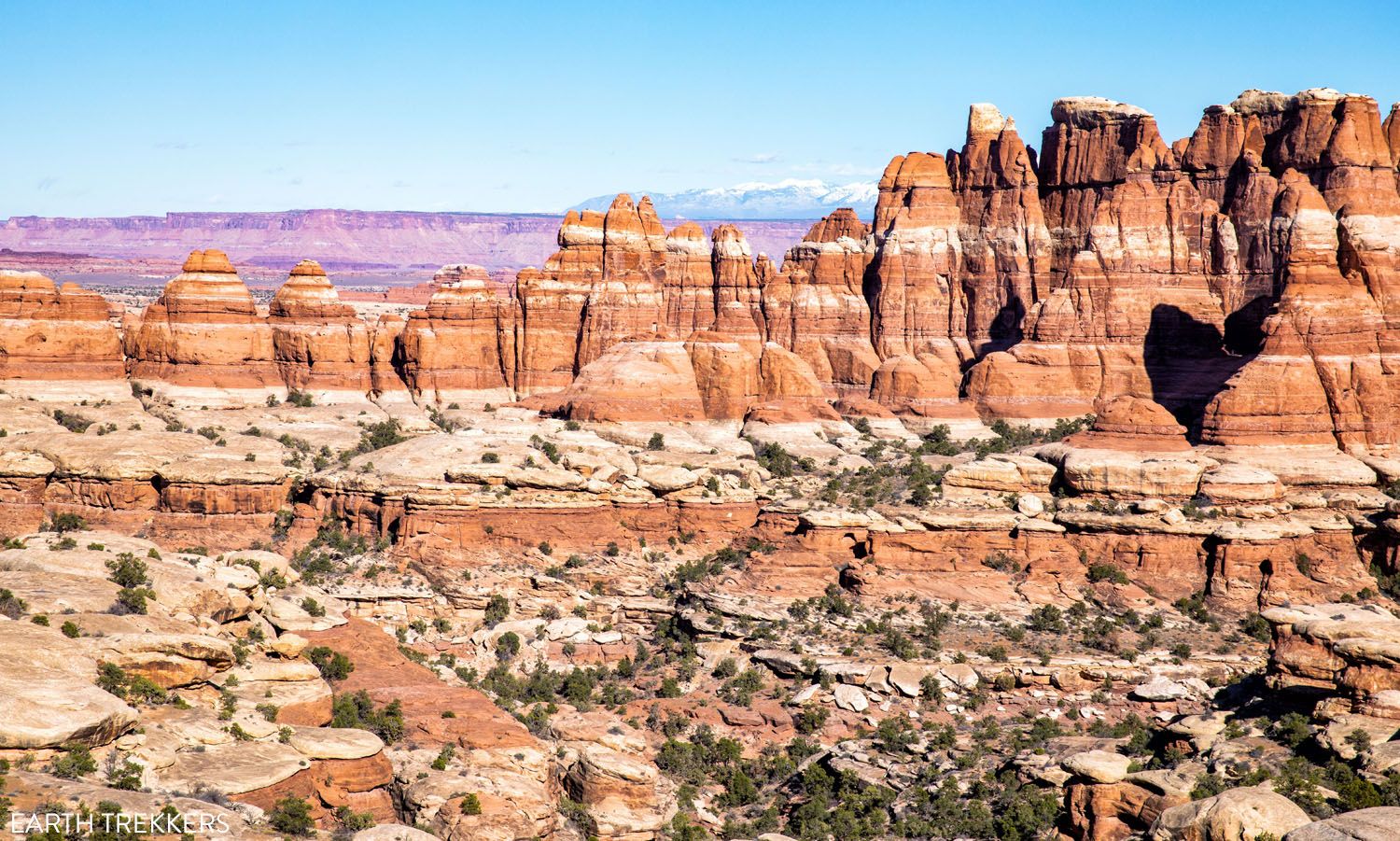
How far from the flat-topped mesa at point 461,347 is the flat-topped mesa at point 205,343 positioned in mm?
7848

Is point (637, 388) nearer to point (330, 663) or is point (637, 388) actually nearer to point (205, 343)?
point (205, 343)

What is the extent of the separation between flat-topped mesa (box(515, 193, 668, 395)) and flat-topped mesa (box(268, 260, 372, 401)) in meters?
9.19

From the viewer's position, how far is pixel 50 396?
84188 mm

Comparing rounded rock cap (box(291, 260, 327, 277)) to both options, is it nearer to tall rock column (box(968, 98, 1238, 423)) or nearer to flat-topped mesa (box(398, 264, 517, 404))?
flat-topped mesa (box(398, 264, 517, 404))

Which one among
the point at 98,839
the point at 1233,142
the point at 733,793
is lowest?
the point at 733,793

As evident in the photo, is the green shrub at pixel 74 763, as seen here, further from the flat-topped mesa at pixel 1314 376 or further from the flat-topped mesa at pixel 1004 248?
the flat-topped mesa at pixel 1004 248

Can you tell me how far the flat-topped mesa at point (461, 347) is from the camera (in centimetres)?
9506

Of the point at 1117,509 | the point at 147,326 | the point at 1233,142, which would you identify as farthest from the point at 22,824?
the point at 1233,142

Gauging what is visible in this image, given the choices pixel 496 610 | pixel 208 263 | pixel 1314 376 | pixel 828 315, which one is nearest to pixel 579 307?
pixel 828 315

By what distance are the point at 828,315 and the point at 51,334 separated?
43.5m

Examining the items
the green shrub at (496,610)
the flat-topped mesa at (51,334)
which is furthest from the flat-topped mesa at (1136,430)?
the flat-topped mesa at (51,334)

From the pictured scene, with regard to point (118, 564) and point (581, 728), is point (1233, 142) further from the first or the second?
point (118, 564)

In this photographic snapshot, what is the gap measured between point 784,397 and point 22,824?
57.9 meters

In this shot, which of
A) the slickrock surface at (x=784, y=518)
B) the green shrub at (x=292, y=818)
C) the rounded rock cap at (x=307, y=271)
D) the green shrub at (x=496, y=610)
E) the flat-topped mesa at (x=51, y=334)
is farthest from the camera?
the rounded rock cap at (x=307, y=271)
